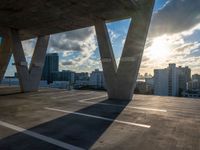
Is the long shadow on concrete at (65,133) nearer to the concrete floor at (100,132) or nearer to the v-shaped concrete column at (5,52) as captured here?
the concrete floor at (100,132)

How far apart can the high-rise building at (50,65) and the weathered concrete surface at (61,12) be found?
3612 cm

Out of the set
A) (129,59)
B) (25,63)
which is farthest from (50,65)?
(129,59)

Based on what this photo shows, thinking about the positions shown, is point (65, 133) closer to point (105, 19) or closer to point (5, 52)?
point (105, 19)

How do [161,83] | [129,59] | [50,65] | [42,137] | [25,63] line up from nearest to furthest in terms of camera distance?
[42,137] → [129,59] → [25,63] → [161,83] → [50,65]

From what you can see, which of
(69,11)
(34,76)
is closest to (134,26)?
(69,11)

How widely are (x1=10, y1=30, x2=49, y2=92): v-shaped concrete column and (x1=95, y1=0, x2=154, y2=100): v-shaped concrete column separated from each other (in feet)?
31.6

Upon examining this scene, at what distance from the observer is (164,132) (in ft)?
19.1

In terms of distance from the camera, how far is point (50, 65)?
5519cm

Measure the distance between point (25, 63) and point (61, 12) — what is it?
25.8 ft

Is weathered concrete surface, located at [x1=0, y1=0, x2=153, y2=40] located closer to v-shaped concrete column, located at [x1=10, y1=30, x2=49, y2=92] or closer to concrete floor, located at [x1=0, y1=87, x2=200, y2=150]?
v-shaped concrete column, located at [x1=10, y1=30, x2=49, y2=92]

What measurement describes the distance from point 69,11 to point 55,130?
35.2ft

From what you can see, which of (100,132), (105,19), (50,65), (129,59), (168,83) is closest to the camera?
(100,132)

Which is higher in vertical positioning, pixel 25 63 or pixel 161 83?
pixel 25 63

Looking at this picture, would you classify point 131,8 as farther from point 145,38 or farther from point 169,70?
point 169,70
